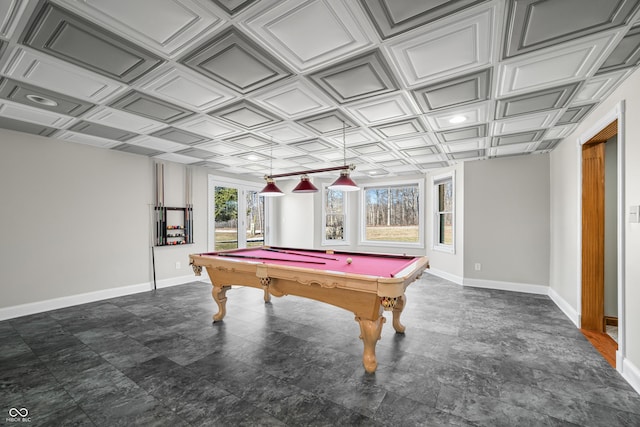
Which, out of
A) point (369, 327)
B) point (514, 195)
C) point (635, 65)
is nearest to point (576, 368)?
point (369, 327)

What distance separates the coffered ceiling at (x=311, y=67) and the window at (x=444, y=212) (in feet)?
7.36

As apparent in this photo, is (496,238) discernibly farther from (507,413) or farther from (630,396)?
(507,413)

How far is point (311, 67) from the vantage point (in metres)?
2.18

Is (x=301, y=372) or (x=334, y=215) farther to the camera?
(x=334, y=215)

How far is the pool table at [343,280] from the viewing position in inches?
88.6

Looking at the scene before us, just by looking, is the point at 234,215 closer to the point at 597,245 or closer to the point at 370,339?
the point at 370,339

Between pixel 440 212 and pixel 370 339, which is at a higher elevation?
pixel 440 212

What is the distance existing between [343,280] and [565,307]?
3.58 meters

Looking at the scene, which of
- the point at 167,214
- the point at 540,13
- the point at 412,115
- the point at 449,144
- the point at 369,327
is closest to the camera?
the point at 540,13

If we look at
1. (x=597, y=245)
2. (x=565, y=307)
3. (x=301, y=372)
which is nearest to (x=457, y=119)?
(x=597, y=245)

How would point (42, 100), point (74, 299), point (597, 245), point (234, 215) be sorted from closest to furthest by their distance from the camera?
point (42, 100), point (597, 245), point (74, 299), point (234, 215)

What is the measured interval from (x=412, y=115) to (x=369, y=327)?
2.29 m

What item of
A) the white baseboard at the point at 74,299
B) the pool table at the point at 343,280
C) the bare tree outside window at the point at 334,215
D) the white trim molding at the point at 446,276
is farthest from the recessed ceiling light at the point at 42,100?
the white trim molding at the point at 446,276

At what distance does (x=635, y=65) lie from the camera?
213cm
